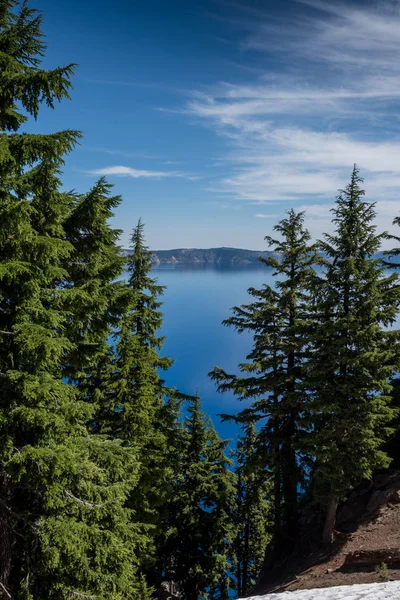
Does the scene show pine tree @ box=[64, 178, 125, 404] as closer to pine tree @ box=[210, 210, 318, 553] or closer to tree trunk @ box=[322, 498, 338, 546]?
pine tree @ box=[210, 210, 318, 553]

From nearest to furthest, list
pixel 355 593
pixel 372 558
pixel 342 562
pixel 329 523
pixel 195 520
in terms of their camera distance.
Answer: pixel 355 593, pixel 372 558, pixel 342 562, pixel 329 523, pixel 195 520

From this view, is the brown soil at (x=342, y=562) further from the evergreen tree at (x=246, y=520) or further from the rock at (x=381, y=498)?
the evergreen tree at (x=246, y=520)

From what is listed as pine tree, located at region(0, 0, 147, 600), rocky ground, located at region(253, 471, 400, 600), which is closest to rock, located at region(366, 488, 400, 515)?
rocky ground, located at region(253, 471, 400, 600)

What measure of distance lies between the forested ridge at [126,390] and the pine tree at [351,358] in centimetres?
6

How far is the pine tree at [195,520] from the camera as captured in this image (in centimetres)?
1902

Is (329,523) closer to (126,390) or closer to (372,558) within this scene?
(372,558)

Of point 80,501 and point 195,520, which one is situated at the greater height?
point 80,501

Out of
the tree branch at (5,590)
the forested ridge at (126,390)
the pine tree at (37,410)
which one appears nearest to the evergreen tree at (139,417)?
the forested ridge at (126,390)

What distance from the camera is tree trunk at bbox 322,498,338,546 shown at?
13.8 metres

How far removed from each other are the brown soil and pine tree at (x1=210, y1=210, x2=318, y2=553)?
2398 mm

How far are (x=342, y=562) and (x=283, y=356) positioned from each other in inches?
289

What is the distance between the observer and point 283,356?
16.2 meters

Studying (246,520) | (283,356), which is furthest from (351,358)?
(246,520)

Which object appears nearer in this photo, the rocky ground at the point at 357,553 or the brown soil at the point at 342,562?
the rocky ground at the point at 357,553
